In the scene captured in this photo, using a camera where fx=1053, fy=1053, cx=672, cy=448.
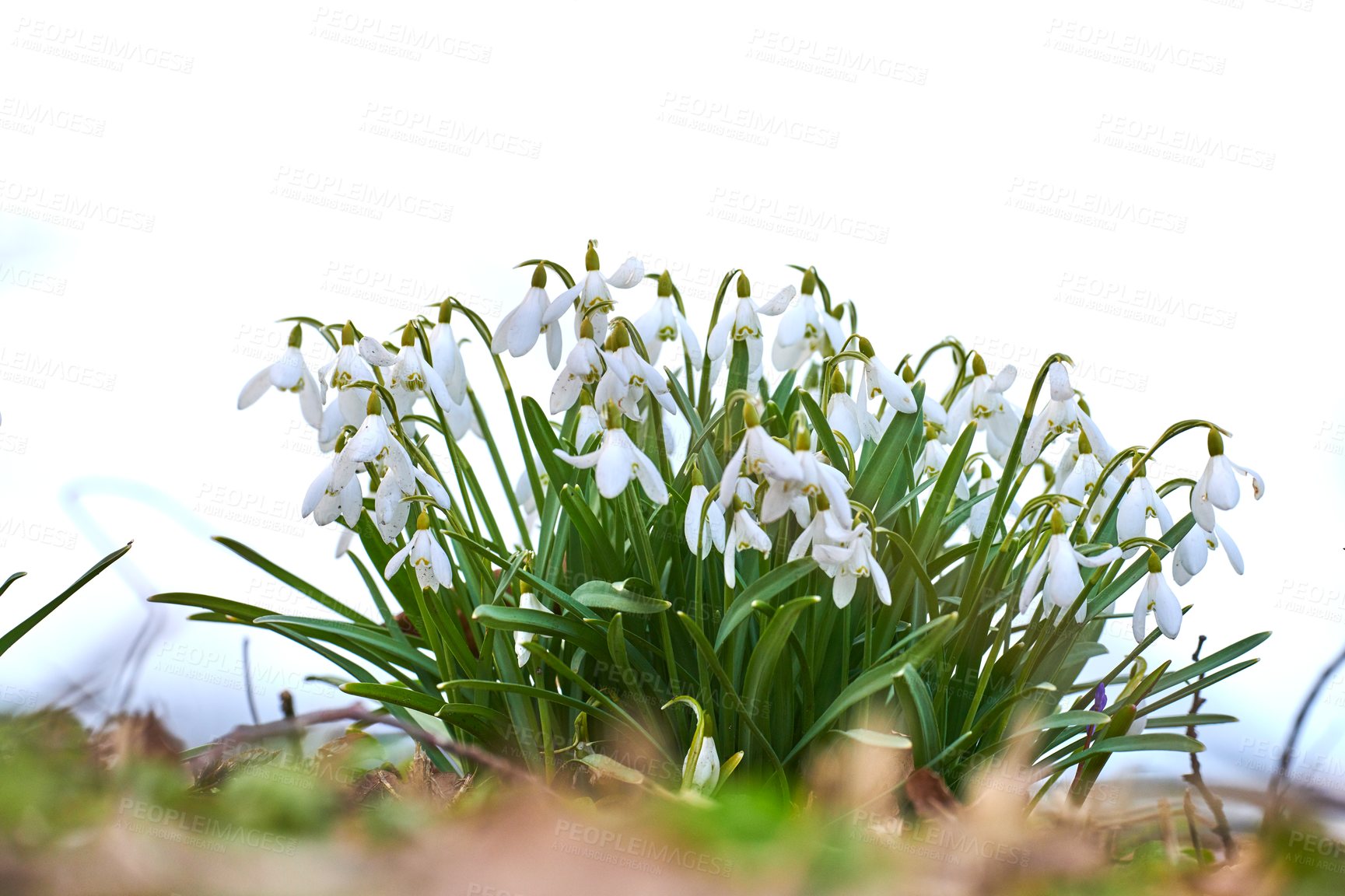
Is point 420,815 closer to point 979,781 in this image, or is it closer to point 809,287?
point 979,781

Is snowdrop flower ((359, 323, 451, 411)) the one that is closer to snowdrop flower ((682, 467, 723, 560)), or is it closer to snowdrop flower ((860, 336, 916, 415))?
snowdrop flower ((682, 467, 723, 560))

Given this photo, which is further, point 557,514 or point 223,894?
point 557,514

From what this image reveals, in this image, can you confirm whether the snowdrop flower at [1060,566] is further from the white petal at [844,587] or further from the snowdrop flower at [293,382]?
the snowdrop flower at [293,382]

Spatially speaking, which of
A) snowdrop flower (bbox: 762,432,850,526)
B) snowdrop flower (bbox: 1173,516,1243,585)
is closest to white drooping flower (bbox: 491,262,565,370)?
snowdrop flower (bbox: 762,432,850,526)

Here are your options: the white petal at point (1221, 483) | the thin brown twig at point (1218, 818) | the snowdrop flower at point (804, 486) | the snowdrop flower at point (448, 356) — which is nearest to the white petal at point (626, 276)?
the snowdrop flower at point (448, 356)

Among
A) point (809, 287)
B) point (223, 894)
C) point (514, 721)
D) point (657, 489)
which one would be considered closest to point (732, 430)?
point (809, 287)

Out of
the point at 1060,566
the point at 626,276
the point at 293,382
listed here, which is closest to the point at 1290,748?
the point at 1060,566
